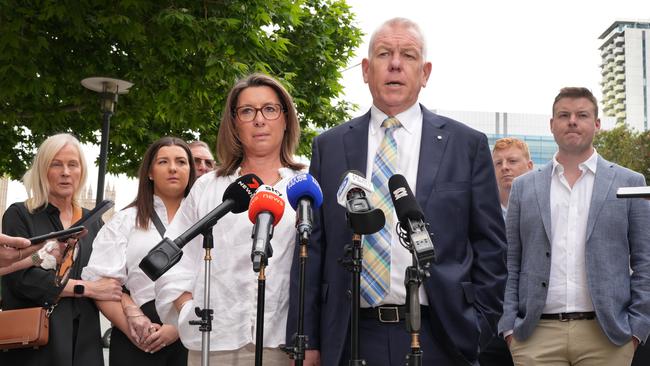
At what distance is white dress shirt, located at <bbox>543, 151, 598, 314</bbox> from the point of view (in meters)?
4.90

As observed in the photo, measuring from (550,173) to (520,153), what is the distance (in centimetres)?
186

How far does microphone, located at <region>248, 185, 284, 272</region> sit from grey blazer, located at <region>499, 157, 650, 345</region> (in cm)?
261

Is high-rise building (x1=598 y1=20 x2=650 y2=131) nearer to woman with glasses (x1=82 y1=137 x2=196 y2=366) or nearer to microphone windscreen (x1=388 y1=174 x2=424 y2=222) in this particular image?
woman with glasses (x1=82 y1=137 x2=196 y2=366)

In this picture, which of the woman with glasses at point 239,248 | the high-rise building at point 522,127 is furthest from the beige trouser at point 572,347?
the high-rise building at point 522,127

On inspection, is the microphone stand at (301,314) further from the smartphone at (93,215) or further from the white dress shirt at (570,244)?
the white dress shirt at (570,244)

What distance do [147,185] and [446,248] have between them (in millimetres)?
2762

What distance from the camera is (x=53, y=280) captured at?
500 cm

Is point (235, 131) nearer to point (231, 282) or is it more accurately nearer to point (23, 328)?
point (231, 282)

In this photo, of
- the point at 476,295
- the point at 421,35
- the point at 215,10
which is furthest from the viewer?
the point at 215,10

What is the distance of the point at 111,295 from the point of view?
16.5ft

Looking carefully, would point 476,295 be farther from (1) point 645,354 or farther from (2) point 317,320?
(1) point 645,354

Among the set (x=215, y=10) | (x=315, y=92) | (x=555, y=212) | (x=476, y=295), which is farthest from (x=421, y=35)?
(x=315, y=92)

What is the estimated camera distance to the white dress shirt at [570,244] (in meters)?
4.90

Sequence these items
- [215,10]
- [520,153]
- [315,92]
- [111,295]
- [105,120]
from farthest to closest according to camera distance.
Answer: [315,92]
[105,120]
[215,10]
[520,153]
[111,295]
